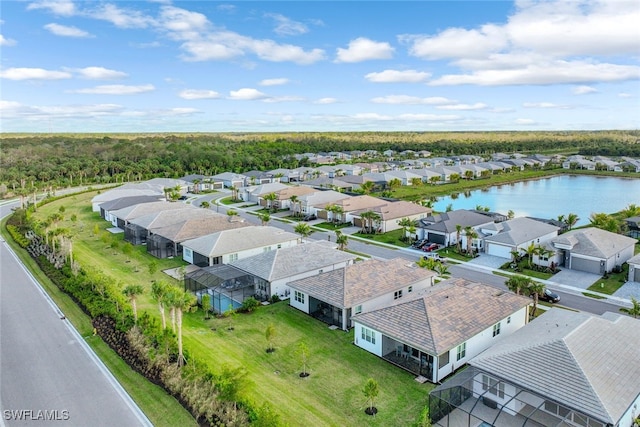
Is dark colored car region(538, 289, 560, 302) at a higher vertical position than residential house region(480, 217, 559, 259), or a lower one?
lower

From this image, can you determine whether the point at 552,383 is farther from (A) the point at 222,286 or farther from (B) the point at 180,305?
(A) the point at 222,286

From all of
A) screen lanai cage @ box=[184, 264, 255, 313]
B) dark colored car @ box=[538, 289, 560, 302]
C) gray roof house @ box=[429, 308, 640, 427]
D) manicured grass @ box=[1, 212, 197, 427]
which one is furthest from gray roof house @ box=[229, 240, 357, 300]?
gray roof house @ box=[429, 308, 640, 427]

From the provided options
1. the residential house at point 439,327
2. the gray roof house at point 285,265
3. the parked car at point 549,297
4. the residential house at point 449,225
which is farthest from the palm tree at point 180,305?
the residential house at point 449,225

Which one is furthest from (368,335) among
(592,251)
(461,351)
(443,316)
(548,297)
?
(592,251)

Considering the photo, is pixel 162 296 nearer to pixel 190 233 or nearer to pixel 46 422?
pixel 46 422

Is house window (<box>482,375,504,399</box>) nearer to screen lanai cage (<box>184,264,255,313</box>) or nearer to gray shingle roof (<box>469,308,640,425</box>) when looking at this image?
gray shingle roof (<box>469,308,640,425</box>)

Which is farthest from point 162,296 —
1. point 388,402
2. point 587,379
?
point 587,379

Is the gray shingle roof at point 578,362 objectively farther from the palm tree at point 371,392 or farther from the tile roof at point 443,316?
the palm tree at point 371,392
